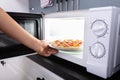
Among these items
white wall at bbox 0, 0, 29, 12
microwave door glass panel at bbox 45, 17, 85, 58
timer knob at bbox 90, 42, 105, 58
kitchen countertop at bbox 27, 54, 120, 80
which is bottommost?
kitchen countertop at bbox 27, 54, 120, 80

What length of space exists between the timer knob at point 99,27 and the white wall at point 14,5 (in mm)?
1795

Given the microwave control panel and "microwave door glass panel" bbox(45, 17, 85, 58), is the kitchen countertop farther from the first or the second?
"microwave door glass panel" bbox(45, 17, 85, 58)

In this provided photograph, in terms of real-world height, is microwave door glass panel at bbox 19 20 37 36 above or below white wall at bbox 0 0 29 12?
below

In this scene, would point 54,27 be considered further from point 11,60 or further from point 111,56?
point 111,56

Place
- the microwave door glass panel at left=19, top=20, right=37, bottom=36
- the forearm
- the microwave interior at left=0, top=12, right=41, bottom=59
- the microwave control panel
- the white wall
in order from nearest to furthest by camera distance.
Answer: the microwave control panel < the forearm < the microwave interior at left=0, top=12, right=41, bottom=59 < the microwave door glass panel at left=19, top=20, right=37, bottom=36 < the white wall

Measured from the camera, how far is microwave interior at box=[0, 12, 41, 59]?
769 mm

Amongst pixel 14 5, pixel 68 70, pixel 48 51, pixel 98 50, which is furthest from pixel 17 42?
pixel 14 5

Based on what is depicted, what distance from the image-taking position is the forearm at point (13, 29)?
1.97 feet

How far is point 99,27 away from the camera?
457mm

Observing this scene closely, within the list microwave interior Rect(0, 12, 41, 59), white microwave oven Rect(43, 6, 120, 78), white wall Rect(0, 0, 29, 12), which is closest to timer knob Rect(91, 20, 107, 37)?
white microwave oven Rect(43, 6, 120, 78)

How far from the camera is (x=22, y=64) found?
761mm

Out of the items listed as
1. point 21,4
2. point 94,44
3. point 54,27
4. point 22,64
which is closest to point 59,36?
point 54,27

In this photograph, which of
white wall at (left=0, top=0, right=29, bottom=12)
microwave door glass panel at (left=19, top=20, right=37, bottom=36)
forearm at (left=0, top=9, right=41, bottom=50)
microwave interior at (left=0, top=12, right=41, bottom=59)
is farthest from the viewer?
white wall at (left=0, top=0, right=29, bottom=12)

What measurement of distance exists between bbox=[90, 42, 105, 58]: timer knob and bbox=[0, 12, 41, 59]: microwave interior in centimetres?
45
